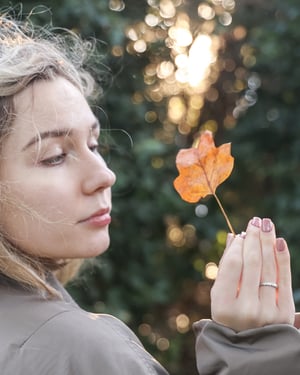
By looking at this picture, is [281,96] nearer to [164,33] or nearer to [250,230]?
[164,33]

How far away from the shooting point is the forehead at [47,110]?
1.20 metres

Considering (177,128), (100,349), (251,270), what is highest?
(251,270)

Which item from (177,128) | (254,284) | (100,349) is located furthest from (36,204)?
(177,128)

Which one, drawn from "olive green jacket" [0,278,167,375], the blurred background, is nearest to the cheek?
"olive green jacket" [0,278,167,375]

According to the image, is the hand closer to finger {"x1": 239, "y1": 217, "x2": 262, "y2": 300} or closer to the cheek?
finger {"x1": 239, "y1": 217, "x2": 262, "y2": 300}

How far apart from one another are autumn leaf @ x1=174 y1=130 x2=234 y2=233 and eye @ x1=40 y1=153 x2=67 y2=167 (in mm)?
178

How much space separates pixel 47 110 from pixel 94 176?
124 mm

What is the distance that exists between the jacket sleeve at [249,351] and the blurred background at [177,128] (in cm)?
125

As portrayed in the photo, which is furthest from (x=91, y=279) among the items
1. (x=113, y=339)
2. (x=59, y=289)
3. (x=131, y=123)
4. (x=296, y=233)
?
(x=113, y=339)

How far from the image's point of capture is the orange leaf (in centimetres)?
119

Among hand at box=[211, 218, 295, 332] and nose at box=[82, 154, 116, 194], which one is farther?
nose at box=[82, 154, 116, 194]

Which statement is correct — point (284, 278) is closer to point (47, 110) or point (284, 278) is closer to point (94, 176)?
point (94, 176)

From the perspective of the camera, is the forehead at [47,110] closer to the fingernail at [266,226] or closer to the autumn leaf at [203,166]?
the autumn leaf at [203,166]

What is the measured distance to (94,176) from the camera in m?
1.22
